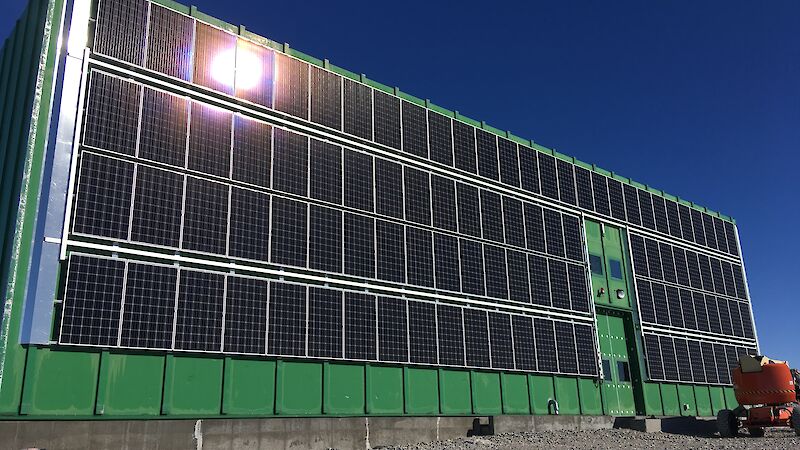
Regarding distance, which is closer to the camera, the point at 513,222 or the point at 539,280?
the point at 513,222

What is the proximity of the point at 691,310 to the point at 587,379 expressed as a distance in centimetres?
1098

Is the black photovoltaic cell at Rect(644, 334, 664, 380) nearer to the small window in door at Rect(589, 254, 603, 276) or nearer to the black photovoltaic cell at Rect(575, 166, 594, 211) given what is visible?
the small window in door at Rect(589, 254, 603, 276)

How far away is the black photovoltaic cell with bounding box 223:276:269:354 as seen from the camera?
749 inches

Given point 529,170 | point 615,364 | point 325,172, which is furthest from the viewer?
point 615,364

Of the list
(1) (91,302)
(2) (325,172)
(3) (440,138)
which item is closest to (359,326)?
(2) (325,172)

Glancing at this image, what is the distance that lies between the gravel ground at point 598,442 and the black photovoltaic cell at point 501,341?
9.12 feet

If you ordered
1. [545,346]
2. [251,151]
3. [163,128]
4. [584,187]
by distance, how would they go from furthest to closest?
[584,187] < [545,346] < [251,151] < [163,128]

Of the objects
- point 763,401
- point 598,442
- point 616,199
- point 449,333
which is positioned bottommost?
point 598,442

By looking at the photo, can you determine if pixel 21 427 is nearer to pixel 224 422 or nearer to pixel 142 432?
pixel 142 432

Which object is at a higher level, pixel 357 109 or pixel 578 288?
pixel 357 109

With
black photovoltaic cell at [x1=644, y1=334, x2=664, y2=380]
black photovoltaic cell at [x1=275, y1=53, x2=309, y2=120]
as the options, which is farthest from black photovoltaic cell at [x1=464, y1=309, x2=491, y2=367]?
black photovoltaic cell at [x1=644, y1=334, x2=664, y2=380]

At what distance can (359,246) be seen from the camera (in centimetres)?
2295

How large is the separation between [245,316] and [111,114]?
22.5 feet

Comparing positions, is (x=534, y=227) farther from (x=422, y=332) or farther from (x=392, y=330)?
(x=392, y=330)
